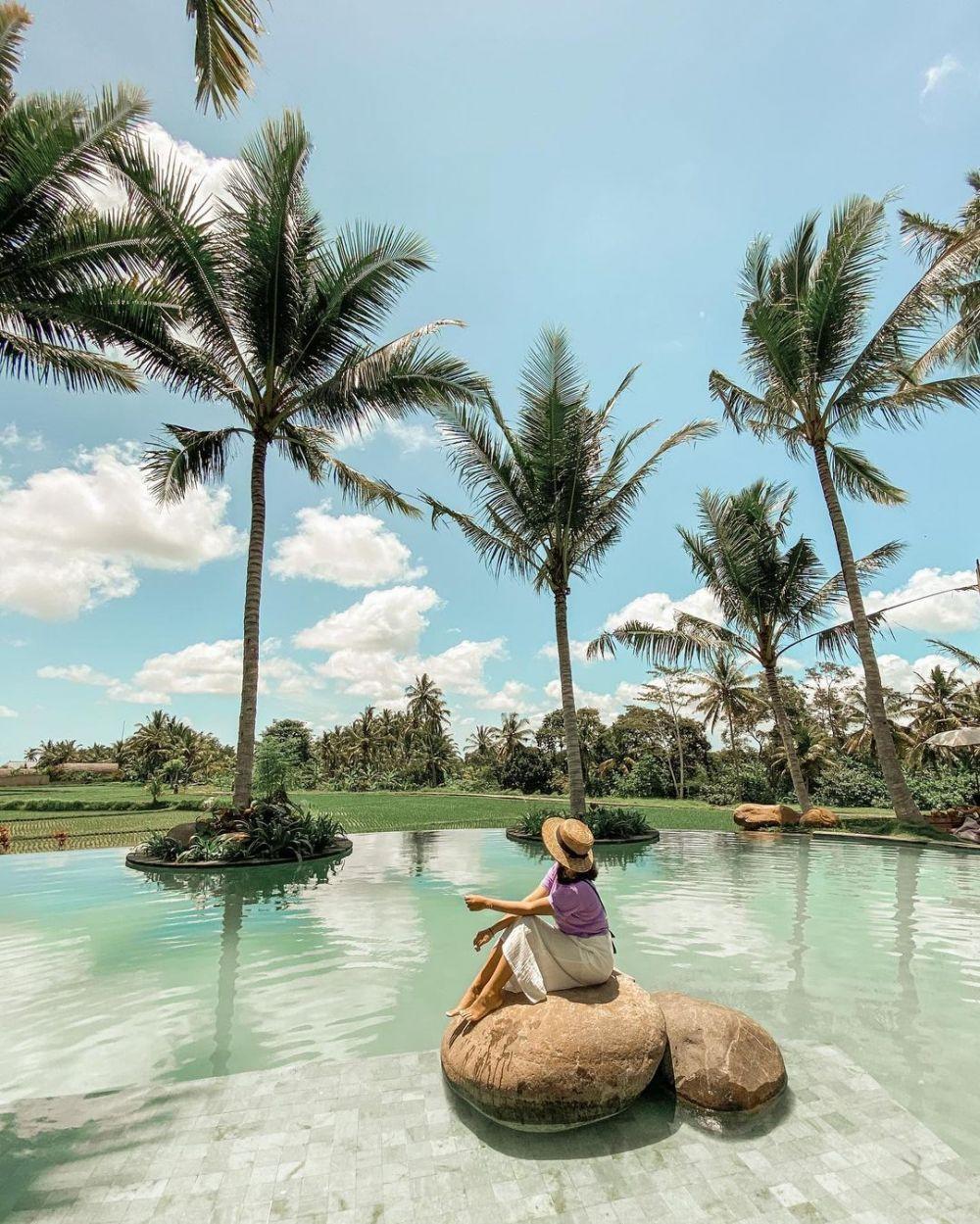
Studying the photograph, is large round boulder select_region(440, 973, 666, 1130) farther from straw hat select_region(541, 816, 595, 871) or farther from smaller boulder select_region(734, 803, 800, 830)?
smaller boulder select_region(734, 803, 800, 830)

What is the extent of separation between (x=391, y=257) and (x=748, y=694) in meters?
27.8

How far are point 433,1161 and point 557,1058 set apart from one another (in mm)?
659

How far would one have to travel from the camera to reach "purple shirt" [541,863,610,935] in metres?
3.34

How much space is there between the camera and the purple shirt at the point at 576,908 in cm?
334

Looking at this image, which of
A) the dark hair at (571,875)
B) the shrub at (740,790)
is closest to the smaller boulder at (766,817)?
the shrub at (740,790)

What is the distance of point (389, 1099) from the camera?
285 centimetres

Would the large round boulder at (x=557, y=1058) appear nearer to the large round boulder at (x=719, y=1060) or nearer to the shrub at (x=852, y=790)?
the large round boulder at (x=719, y=1060)

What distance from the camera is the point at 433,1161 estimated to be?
96.1 inches

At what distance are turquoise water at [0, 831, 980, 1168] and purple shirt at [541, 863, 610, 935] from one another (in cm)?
142

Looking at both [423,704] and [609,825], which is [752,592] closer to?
[609,825]

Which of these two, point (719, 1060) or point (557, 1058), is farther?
point (719, 1060)

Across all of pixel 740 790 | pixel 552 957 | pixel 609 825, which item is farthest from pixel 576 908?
pixel 740 790

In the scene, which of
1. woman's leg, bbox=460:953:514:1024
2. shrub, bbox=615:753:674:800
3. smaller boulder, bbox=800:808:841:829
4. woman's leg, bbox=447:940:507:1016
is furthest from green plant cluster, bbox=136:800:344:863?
shrub, bbox=615:753:674:800

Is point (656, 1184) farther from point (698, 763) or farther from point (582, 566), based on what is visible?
point (698, 763)
